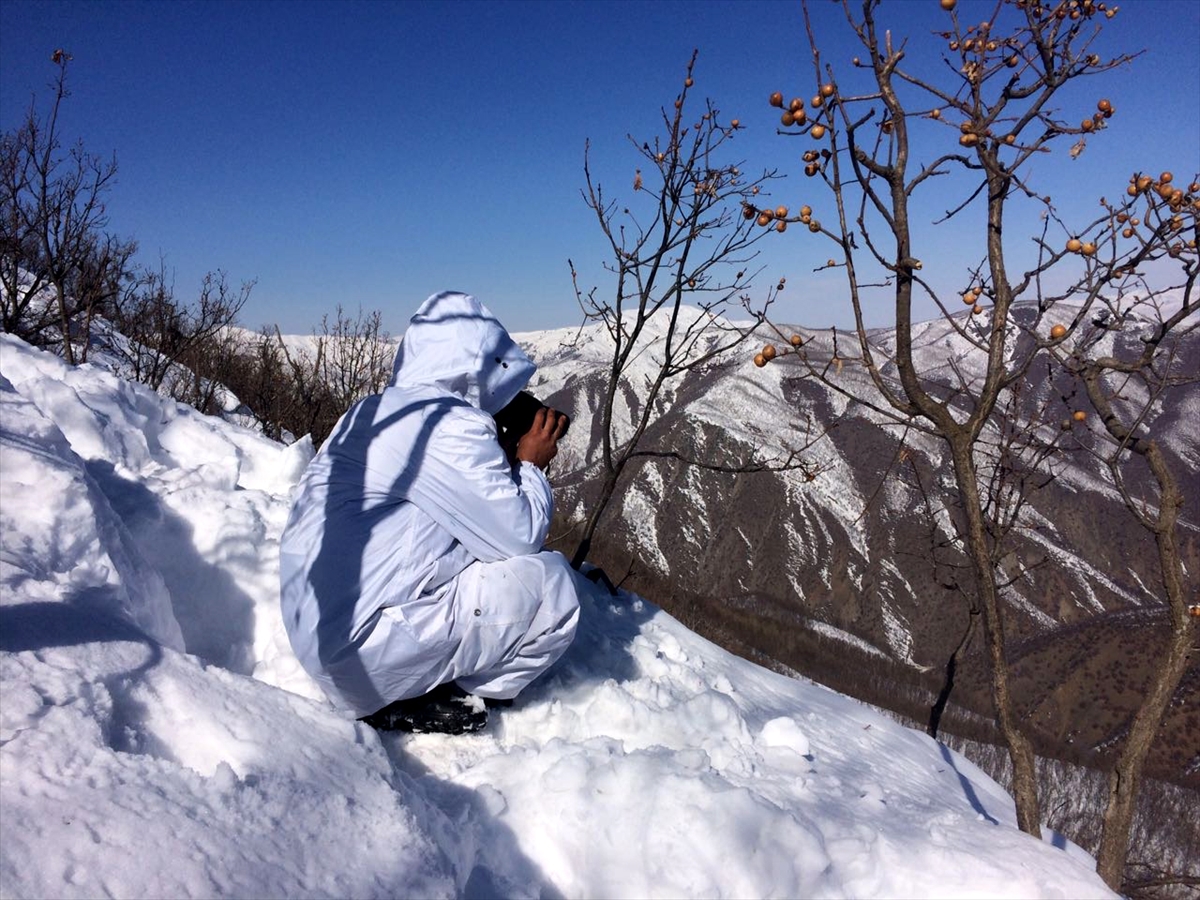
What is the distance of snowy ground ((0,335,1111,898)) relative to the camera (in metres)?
1.41

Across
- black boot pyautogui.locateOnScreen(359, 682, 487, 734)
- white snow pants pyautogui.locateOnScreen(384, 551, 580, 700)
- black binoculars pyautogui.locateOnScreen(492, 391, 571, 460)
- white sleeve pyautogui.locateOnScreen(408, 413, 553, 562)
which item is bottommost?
black boot pyautogui.locateOnScreen(359, 682, 487, 734)

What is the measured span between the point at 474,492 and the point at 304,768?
1.06 meters

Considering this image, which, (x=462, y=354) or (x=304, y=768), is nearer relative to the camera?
(x=304, y=768)

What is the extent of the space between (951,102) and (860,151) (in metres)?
0.34

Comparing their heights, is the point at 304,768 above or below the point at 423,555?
below

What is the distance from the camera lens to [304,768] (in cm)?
180

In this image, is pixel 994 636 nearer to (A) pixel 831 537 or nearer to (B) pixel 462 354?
(B) pixel 462 354

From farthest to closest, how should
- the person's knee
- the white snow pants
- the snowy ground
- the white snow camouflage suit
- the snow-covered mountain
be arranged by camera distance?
the snow-covered mountain < the person's knee < the white snow pants < the white snow camouflage suit < the snowy ground

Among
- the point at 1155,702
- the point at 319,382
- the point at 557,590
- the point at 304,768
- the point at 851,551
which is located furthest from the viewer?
the point at 851,551

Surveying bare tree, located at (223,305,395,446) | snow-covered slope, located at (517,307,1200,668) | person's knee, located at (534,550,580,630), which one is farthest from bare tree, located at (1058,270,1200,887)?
snow-covered slope, located at (517,307,1200,668)

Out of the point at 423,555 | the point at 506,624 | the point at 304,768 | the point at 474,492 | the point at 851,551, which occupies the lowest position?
the point at 304,768

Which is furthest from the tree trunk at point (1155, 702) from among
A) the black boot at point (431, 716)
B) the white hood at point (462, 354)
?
the white hood at point (462, 354)

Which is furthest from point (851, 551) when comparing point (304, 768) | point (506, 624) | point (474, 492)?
point (304, 768)

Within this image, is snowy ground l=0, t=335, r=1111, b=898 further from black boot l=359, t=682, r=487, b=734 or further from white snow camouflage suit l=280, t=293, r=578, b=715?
white snow camouflage suit l=280, t=293, r=578, b=715
